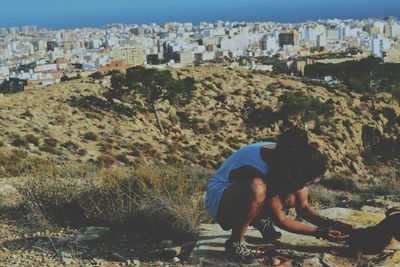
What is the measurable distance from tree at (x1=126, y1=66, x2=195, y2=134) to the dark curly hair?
17.4 meters

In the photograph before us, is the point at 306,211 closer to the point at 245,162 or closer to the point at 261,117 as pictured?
the point at 245,162

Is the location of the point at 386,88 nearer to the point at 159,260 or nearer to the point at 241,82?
the point at 241,82

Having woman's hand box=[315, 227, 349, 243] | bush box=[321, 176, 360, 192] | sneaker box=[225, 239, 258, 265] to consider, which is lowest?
bush box=[321, 176, 360, 192]

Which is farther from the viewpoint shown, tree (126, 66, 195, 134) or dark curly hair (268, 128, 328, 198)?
tree (126, 66, 195, 134)

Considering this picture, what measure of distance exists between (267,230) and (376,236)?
68cm

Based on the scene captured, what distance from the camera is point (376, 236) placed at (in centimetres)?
328

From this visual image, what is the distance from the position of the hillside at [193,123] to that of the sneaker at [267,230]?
977 centimetres

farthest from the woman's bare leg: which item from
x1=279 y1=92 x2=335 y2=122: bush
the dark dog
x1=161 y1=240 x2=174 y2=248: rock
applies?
x1=279 y1=92 x2=335 y2=122: bush

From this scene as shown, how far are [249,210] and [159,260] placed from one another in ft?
2.26

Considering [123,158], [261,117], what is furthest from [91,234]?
[261,117]

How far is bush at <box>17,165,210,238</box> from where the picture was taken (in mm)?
3969

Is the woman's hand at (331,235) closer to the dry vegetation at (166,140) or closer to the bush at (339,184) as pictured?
the dry vegetation at (166,140)

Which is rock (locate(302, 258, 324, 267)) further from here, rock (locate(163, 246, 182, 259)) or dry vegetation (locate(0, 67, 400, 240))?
dry vegetation (locate(0, 67, 400, 240))

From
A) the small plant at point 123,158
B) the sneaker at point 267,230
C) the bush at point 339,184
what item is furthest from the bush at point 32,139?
the sneaker at point 267,230
